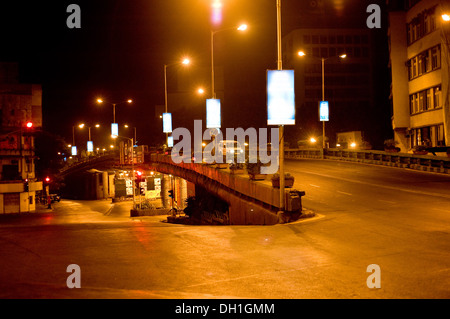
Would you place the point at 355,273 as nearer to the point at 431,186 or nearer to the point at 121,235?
the point at 121,235

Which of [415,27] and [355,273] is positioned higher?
[415,27]

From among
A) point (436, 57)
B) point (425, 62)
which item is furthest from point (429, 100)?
point (436, 57)

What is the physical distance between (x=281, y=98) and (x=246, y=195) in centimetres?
997

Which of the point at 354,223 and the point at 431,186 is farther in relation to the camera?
the point at 431,186

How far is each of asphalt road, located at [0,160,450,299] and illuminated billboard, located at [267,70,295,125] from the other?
3.66 meters

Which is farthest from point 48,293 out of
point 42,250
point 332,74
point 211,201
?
point 332,74


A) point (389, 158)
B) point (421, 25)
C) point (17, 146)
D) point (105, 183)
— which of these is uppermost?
point (421, 25)

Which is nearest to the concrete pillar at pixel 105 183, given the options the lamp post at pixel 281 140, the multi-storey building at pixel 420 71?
the multi-storey building at pixel 420 71

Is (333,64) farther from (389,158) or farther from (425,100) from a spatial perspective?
(389,158)

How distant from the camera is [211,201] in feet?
122

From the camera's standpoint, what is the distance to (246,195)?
2455 centimetres

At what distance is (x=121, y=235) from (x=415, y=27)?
43980 mm

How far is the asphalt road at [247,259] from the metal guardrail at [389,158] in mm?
16250

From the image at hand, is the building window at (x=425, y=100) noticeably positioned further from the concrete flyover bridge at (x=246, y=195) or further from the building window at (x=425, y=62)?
the concrete flyover bridge at (x=246, y=195)
